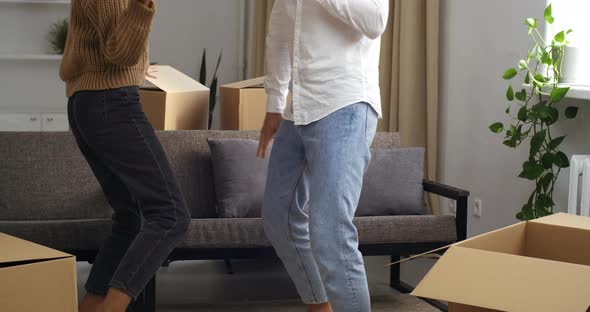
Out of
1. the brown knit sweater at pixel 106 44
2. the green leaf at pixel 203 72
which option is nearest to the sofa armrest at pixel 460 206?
the brown knit sweater at pixel 106 44

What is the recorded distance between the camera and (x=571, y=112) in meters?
3.50

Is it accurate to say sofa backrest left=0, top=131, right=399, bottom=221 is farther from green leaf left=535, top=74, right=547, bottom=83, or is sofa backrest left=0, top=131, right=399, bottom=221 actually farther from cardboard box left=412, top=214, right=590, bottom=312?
cardboard box left=412, top=214, right=590, bottom=312

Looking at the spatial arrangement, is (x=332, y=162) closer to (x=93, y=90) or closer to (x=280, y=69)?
(x=280, y=69)

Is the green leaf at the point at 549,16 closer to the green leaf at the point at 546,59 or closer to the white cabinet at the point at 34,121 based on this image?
the green leaf at the point at 546,59

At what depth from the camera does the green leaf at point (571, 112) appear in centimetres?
349

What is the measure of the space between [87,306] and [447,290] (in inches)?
63.1

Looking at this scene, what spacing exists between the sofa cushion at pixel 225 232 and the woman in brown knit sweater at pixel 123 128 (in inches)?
25.8

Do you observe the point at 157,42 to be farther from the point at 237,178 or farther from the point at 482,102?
the point at 237,178

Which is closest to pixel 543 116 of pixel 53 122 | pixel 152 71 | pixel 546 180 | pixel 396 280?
pixel 546 180

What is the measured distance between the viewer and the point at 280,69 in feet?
8.20

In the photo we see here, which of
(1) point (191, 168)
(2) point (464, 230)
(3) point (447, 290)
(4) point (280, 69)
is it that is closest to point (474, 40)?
(2) point (464, 230)

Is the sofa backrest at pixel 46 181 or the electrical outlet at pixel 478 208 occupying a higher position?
the sofa backrest at pixel 46 181

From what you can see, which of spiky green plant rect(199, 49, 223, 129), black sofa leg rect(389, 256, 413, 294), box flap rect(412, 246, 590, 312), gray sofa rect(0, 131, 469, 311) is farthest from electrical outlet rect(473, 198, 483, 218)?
box flap rect(412, 246, 590, 312)

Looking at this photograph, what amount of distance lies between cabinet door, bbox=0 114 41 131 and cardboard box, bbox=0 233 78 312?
460cm
